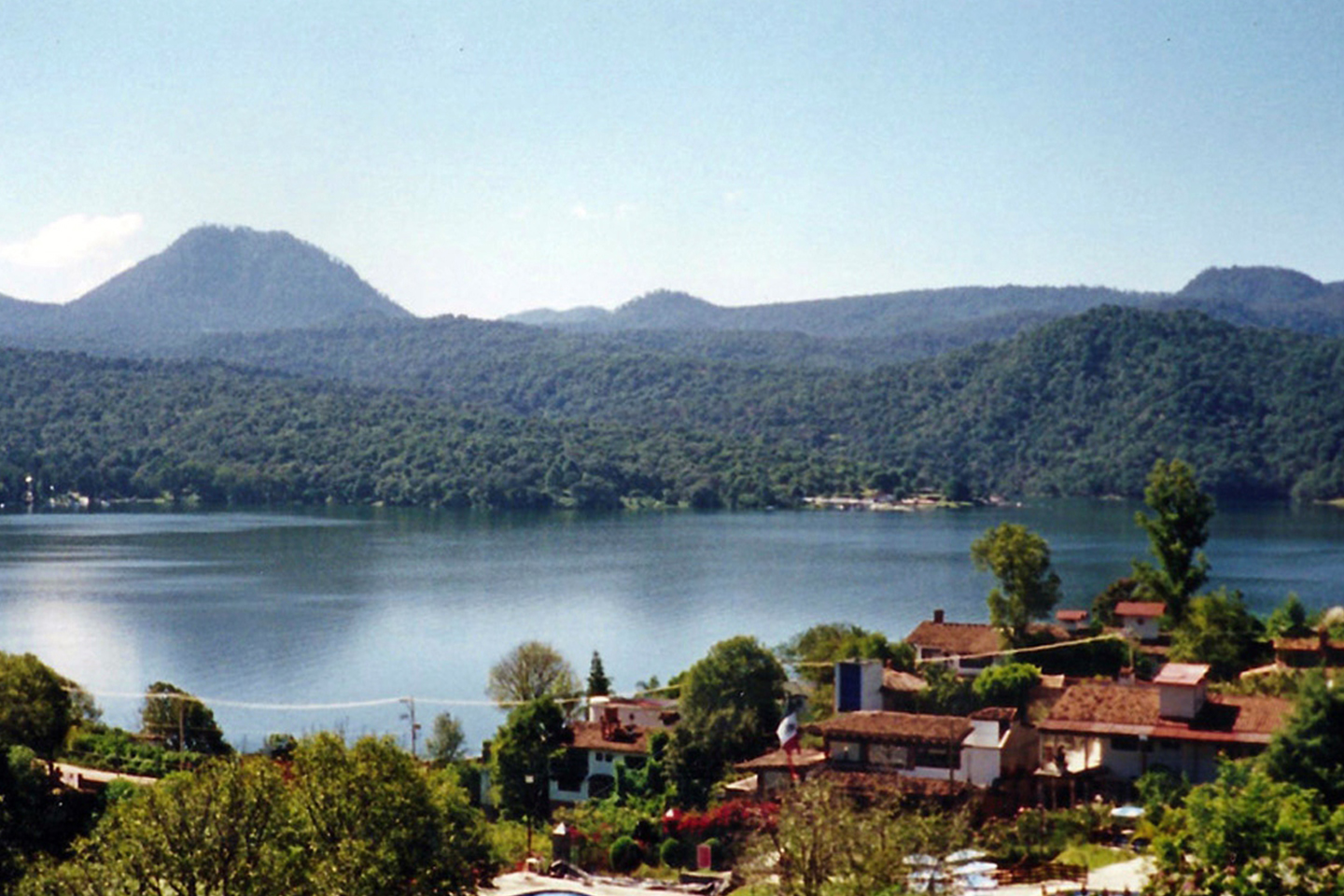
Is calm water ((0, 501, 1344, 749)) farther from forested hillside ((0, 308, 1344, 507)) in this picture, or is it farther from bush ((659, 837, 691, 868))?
forested hillside ((0, 308, 1344, 507))

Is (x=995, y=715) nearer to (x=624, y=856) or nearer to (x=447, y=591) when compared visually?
(x=624, y=856)

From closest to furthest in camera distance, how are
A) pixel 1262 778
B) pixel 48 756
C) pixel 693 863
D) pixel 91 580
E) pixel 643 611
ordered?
1. pixel 1262 778
2. pixel 693 863
3. pixel 48 756
4. pixel 643 611
5. pixel 91 580

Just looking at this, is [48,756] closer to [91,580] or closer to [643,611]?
[643,611]

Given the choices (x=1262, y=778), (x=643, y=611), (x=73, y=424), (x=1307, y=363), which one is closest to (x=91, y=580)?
(x=643, y=611)

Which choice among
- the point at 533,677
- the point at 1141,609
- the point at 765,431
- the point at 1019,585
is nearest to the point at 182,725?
the point at 533,677

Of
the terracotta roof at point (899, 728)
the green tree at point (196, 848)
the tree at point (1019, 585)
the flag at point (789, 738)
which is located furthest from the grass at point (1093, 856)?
the tree at point (1019, 585)

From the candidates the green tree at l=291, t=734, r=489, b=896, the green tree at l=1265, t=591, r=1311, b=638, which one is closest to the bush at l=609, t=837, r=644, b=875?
the green tree at l=291, t=734, r=489, b=896
